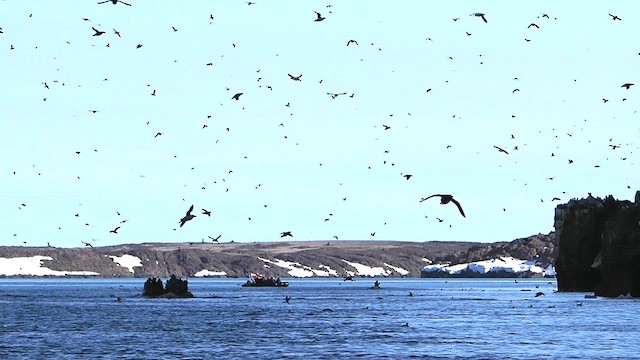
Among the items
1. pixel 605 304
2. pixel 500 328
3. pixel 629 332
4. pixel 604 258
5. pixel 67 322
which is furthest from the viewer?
pixel 604 258

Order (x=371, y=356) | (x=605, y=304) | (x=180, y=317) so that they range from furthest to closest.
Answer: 1. (x=605, y=304)
2. (x=180, y=317)
3. (x=371, y=356)

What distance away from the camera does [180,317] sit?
463 feet

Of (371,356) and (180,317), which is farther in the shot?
(180,317)

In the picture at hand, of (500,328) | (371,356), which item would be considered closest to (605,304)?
(500,328)

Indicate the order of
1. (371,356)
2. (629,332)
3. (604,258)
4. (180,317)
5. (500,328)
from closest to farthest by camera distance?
(371,356), (629,332), (500,328), (180,317), (604,258)

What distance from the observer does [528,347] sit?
298 feet

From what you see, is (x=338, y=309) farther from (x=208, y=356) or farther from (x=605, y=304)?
(x=208, y=356)

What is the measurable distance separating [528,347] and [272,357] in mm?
19075

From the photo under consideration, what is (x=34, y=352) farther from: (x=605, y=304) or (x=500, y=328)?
(x=605, y=304)

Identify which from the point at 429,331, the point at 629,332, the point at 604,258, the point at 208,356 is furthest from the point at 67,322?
the point at 604,258

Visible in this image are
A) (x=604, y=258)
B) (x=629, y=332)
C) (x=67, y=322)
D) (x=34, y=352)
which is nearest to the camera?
(x=34, y=352)

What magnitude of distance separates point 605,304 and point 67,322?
66.6m

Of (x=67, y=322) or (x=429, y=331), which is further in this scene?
(x=67, y=322)

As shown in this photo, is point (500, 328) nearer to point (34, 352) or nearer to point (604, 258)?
point (34, 352)
